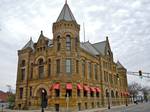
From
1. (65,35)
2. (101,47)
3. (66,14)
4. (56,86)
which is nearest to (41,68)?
(56,86)

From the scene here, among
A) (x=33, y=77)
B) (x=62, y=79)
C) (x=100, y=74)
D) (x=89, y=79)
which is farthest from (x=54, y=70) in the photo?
(x=100, y=74)

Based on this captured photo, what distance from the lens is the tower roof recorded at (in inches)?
1848

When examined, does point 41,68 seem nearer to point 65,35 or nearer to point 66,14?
point 65,35

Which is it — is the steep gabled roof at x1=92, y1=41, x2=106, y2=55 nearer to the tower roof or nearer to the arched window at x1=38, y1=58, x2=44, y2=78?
the tower roof

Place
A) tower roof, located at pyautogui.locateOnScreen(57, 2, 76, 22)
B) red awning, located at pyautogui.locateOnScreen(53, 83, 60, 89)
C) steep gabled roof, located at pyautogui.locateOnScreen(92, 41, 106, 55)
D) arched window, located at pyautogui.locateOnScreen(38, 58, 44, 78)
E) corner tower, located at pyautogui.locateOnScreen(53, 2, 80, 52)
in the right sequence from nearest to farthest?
red awning, located at pyautogui.locateOnScreen(53, 83, 60, 89), corner tower, located at pyautogui.locateOnScreen(53, 2, 80, 52), tower roof, located at pyautogui.locateOnScreen(57, 2, 76, 22), arched window, located at pyautogui.locateOnScreen(38, 58, 44, 78), steep gabled roof, located at pyautogui.locateOnScreen(92, 41, 106, 55)

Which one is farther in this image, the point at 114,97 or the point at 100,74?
the point at 114,97

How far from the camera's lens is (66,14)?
47969 mm

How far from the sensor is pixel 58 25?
45.4m

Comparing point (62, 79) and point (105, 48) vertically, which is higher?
point (105, 48)

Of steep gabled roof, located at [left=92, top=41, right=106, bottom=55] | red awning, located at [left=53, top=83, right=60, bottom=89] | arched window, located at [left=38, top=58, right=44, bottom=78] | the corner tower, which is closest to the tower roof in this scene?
the corner tower

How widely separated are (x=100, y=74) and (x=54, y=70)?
17121 millimetres

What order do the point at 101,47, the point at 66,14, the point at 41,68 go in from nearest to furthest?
the point at 41,68 → the point at 66,14 → the point at 101,47

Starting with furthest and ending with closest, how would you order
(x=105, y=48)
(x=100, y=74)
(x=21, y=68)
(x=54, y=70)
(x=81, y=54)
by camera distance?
(x=105, y=48), (x=100, y=74), (x=21, y=68), (x=81, y=54), (x=54, y=70)

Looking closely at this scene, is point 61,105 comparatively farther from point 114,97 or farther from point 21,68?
point 114,97
